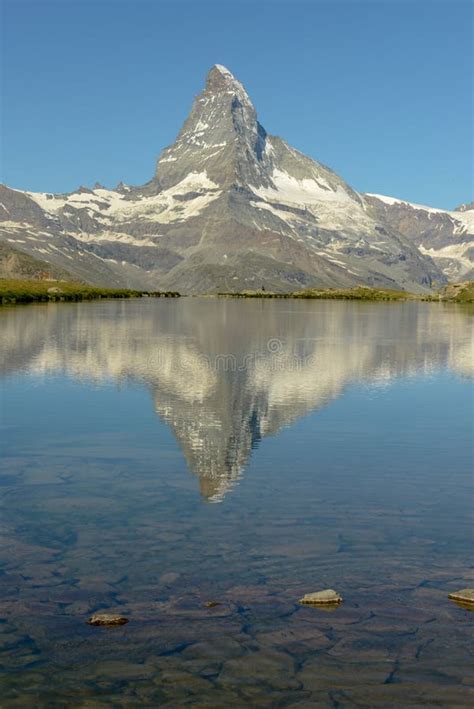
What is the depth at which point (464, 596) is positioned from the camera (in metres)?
22.1

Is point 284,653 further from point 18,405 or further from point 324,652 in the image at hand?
point 18,405

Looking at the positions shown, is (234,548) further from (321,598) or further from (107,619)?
(107,619)

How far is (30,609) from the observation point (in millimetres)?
21203

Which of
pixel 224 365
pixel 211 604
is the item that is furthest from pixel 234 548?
pixel 224 365

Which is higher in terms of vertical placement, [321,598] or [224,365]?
[224,365]

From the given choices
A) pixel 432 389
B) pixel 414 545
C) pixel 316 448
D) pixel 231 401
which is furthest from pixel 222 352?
pixel 414 545

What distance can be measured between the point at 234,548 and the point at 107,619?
6.61 metres

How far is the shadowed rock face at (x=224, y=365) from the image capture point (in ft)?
153

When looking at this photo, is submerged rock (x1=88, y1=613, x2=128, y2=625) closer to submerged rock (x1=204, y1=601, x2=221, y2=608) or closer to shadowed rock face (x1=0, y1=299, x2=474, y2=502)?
submerged rock (x1=204, y1=601, x2=221, y2=608)

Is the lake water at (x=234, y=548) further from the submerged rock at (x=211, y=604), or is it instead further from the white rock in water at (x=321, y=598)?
the white rock in water at (x=321, y=598)

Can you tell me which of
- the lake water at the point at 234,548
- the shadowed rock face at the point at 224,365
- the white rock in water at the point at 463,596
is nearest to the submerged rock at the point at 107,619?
the lake water at the point at 234,548

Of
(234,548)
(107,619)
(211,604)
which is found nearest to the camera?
(107,619)

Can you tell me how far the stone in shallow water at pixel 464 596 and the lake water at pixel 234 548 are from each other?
320 millimetres

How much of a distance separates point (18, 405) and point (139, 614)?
38.0m
